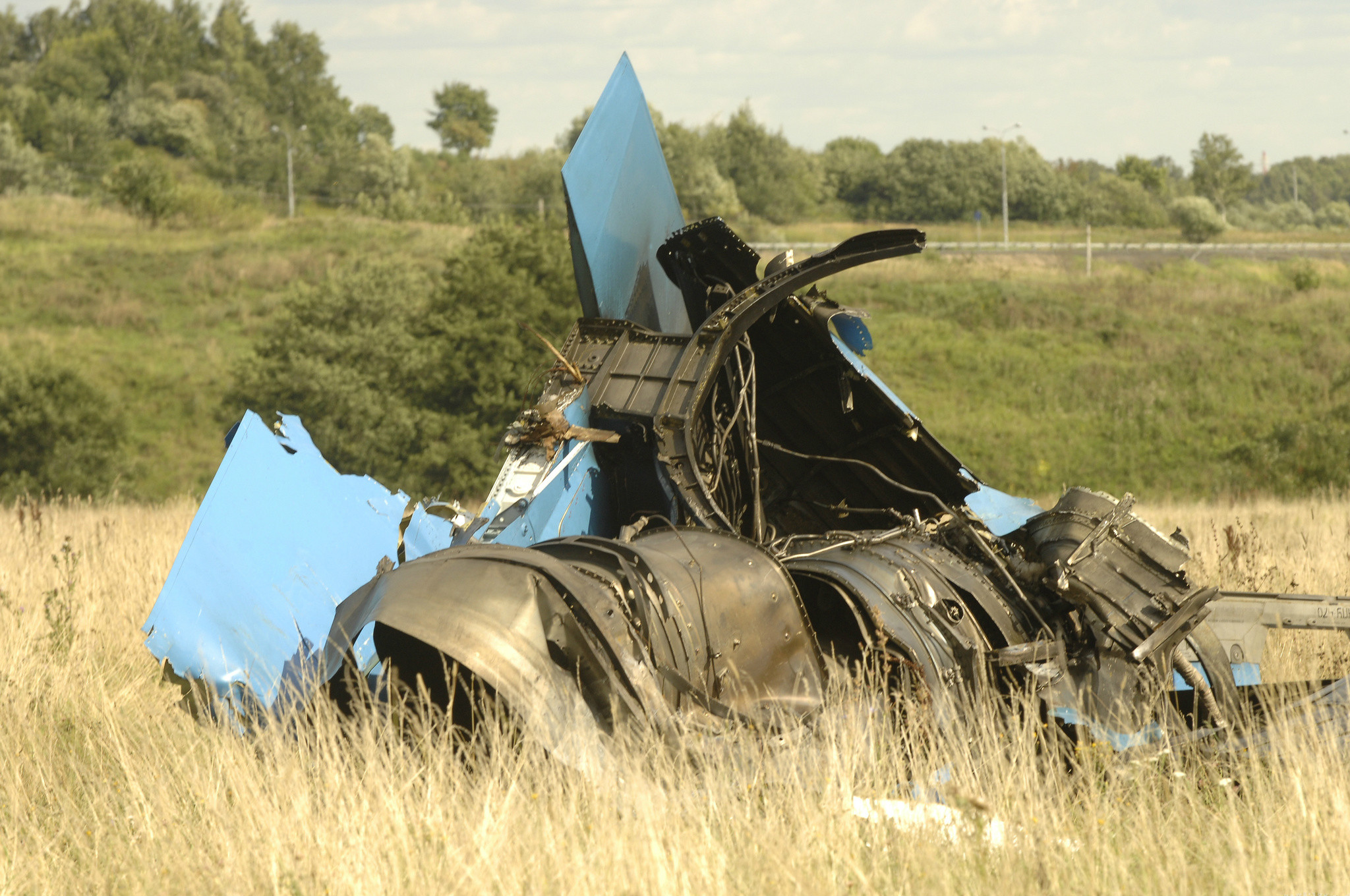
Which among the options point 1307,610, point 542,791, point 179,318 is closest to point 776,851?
point 542,791

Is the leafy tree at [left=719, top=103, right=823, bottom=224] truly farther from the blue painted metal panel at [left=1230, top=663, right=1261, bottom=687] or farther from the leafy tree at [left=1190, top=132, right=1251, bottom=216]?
the blue painted metal panel at [left=1230, top=663, right=1261, bottom=687]

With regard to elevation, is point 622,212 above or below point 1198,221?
below

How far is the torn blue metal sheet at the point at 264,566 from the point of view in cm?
460

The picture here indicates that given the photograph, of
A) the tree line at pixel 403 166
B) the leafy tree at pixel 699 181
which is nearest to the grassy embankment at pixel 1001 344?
the tree line at pixel 403 166

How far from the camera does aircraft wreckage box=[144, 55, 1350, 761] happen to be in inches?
154

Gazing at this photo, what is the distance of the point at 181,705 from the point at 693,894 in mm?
3017

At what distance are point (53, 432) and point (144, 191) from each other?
28281 millimetres

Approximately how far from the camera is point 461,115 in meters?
114

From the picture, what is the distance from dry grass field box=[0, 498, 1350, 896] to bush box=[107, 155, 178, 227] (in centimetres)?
5166

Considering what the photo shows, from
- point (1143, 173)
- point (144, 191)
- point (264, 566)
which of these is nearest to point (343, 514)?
point (264, 566)

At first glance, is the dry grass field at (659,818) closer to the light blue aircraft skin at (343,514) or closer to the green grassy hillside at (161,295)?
the light blue aircraft skin at (343,514)

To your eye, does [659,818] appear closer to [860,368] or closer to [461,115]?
[860,368]

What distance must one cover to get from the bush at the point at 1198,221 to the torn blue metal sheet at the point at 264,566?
55773 millimetres

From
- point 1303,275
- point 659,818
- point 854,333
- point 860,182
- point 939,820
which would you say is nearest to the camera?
point 659,818
